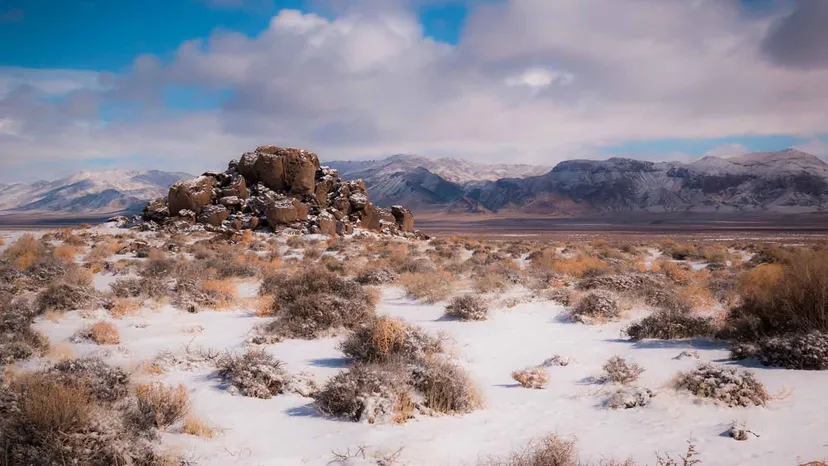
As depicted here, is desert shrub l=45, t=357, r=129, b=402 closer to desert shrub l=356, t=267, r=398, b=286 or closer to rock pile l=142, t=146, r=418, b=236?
desert shrub l=356, t=267, r=398, b=286

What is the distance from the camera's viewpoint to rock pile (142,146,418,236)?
1265 inches

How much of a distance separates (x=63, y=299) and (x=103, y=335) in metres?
2.77

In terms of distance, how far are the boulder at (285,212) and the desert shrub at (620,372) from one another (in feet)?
92.2

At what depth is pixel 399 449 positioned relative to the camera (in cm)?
437

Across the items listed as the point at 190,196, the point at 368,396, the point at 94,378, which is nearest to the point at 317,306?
the point at 368,396

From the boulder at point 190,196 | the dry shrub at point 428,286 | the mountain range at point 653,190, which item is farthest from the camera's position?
the mountain range at point 653,190

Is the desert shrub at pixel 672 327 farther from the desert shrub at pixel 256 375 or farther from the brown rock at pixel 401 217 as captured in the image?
the brown rock at pixel 401 217

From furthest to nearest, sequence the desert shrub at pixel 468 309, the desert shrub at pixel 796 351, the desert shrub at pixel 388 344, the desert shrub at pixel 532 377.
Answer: the desert shrub at pixel 468 309 → the desert shrub at pixel 388 344 → the desert shrub at pixel 532 377 → the desert shrub at pixel 796 351

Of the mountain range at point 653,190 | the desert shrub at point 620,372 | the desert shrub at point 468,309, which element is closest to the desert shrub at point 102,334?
the desert shrub at point 468,309

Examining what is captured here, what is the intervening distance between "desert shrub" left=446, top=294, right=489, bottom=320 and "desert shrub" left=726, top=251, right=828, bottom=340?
454cm

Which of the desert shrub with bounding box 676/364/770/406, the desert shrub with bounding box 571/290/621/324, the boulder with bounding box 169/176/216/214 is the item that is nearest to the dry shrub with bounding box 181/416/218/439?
the desert shrub with bounding box 676/364/770/406

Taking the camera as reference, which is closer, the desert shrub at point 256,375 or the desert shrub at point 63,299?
the desert shrub at point 256,375

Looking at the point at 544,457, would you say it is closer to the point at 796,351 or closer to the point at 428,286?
the point at 796,351

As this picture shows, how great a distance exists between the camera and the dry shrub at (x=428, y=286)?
40.6 feet
